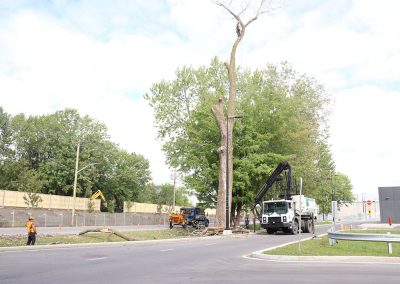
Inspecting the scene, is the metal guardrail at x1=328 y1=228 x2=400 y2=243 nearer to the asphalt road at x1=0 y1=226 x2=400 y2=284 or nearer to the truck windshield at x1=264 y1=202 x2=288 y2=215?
the asphalt road at x1=0 y1=226 x2=400 y2=284

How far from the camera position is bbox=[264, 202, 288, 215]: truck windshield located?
1310 inches

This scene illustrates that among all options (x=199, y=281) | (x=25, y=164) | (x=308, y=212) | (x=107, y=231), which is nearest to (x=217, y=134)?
(x=308, y=212)

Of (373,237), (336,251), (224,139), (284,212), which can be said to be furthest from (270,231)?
(373,237)

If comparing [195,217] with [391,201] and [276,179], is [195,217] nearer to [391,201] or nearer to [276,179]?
[276,179]

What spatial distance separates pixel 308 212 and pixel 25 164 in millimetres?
51212

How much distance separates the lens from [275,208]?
1324 inches

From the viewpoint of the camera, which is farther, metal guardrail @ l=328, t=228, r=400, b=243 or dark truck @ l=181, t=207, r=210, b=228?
dark truck @ l=181, t=207, r=210, b=228

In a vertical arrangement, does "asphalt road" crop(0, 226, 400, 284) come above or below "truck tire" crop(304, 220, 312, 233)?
below

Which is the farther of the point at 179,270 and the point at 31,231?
the point at 31,231

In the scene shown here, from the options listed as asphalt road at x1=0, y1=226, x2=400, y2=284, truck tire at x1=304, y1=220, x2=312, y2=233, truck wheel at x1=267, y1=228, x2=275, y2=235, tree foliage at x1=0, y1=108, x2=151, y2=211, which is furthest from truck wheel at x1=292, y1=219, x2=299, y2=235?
tree foliage at x1=0, y1=108, x2=151, y2=211

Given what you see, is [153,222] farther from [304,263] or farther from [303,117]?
[304,263]

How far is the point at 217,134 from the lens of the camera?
40.3 m

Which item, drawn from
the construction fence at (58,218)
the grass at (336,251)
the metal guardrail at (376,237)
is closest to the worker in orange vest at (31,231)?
the grass at (336,251)

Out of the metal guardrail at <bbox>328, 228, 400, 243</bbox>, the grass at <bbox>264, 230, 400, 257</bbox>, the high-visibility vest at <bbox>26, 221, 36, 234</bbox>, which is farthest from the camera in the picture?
the high-visibility vest at <bbox>26, 221, 36, 234</bbox>
